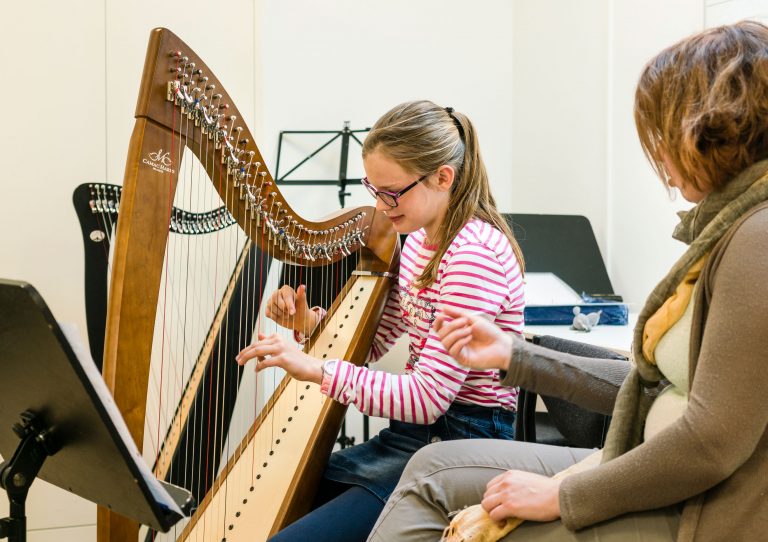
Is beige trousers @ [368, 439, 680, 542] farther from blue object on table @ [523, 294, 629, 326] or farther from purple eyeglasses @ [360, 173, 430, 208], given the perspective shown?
blue object on table @ [523, 294, 629, 326]

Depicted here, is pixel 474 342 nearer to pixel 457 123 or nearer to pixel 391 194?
pixel 391 194

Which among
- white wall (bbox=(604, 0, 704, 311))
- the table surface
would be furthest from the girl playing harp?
white wall (bbox=(604, 0, 704, 311))

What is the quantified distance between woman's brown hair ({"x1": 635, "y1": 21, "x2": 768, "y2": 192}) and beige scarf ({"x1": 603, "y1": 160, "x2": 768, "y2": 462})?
1.1 inches

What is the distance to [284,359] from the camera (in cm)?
137

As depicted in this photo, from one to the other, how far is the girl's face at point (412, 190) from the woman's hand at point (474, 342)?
42 centimetres

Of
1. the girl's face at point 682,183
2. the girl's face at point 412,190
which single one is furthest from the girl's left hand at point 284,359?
the girl's face at point 682,183

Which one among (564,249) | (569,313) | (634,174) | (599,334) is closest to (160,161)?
(599,334)

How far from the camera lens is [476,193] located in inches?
61.3

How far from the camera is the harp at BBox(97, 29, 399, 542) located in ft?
3.13

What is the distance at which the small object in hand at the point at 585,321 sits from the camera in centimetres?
213

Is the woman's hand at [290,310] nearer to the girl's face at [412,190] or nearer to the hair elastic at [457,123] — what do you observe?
the girl's face at [412,190]

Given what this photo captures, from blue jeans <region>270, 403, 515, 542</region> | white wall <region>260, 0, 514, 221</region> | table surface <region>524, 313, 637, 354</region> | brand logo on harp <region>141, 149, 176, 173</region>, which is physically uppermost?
white wall <region>260, 0, 514, 221</region>

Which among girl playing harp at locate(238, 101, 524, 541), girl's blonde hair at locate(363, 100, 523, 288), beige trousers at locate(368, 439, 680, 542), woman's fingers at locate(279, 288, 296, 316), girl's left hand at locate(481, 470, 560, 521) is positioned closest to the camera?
girl's left hand at locate(481, 470, 560, 521)

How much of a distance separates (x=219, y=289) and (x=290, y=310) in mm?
708
